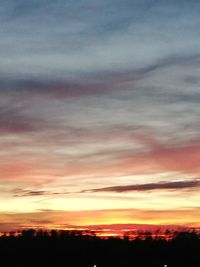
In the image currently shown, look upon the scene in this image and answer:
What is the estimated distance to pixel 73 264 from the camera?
169 meters

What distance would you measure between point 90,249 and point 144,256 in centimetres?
1424

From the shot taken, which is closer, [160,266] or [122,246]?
[160,266]

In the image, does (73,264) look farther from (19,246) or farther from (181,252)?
(181,252)

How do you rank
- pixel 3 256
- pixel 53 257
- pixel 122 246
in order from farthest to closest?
pixel 122 246 < pixel 53 257 < pixel 3 256

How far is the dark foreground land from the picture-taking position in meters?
161

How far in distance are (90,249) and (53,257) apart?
10.0m

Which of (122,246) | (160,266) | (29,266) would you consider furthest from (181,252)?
(29,266)

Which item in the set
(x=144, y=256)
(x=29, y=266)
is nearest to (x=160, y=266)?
(x=144, y=256)

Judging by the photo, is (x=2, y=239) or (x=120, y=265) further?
(x=2, y=239)

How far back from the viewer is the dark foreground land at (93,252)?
6334 inches

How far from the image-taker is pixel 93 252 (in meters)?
170

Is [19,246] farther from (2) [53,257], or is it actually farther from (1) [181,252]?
(1) [181,252]

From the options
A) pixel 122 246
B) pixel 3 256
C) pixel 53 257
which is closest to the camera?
pixel 3 256

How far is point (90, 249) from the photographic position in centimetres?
17425
